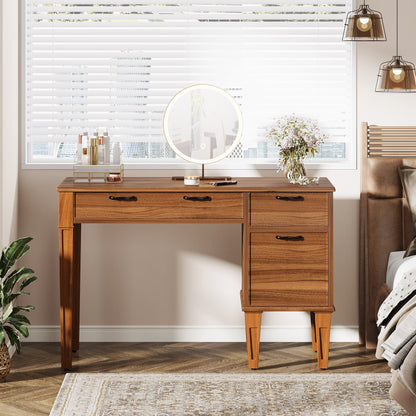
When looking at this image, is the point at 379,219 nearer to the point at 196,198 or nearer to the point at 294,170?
the point at 294,170

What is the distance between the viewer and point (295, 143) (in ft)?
11.8

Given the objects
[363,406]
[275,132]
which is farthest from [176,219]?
[363,406]

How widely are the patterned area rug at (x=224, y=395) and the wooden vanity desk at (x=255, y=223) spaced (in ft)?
0.75

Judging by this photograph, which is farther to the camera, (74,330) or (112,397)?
(74,330)

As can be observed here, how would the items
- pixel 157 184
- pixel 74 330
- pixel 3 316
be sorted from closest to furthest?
pixel 3 316
pixel 157 184
pixel 74 330

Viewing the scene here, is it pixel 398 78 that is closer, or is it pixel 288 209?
pixel 288 209

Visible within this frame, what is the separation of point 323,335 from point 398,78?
4.53ft

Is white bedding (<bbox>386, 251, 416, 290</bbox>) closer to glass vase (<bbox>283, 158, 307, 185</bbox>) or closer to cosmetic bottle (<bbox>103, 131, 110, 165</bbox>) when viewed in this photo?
glass vase (<bbox>283, 158, 307, 185</bbox>)

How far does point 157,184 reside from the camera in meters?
3.53

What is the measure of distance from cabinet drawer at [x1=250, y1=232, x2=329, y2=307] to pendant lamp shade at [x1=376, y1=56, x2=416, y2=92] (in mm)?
880

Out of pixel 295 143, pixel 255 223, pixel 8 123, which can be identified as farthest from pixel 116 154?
pixel 295 143

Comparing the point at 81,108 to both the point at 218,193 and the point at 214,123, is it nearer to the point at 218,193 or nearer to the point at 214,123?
the point at 214,123

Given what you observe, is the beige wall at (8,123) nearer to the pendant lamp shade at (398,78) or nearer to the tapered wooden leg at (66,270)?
the tapered wooden leg at (66,270)

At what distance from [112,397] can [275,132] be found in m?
1.55
